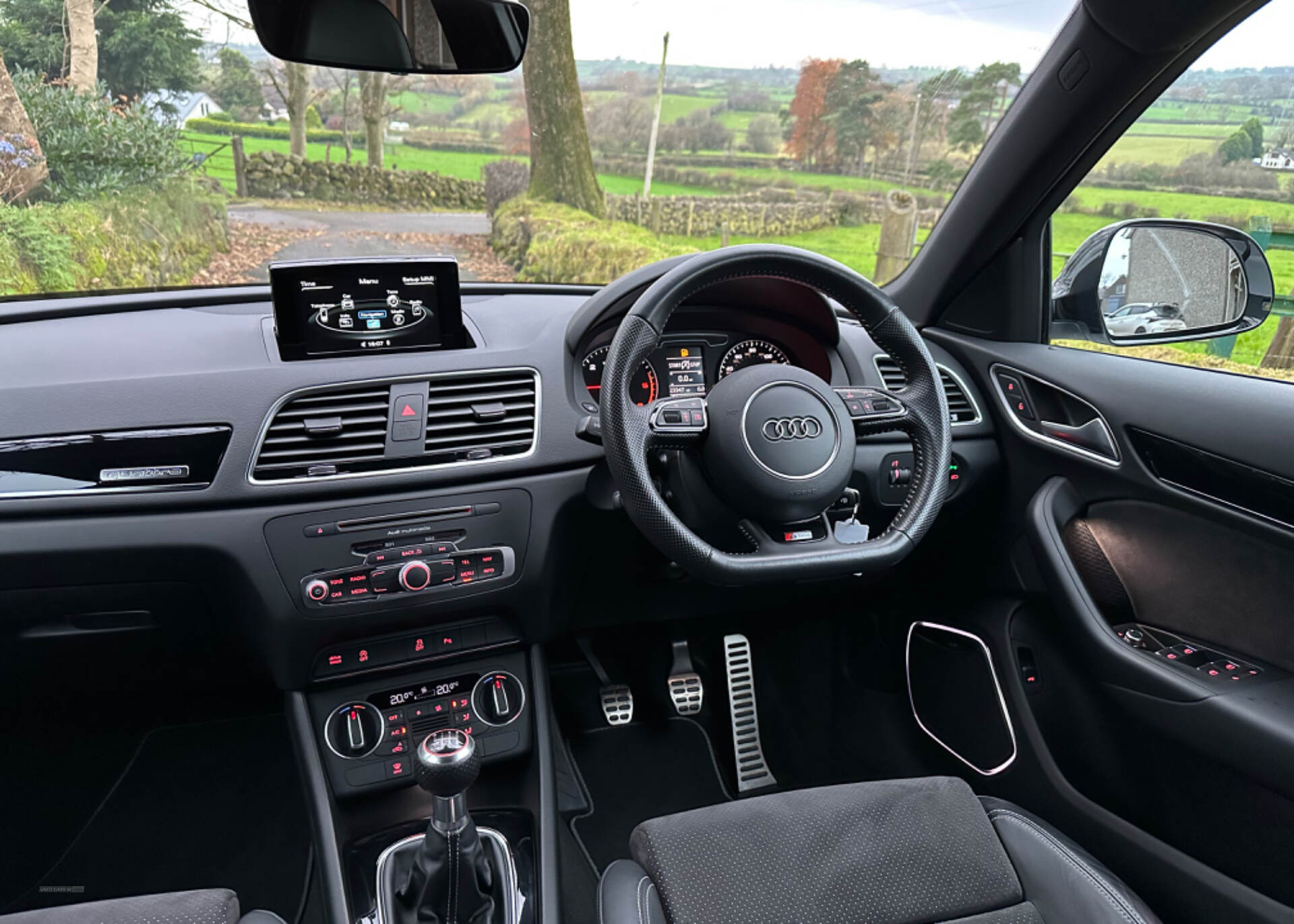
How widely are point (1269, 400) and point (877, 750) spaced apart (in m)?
1.48

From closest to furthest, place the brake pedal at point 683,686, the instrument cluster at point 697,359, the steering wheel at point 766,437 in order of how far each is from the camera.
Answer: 1. the steering wheel at point 766,437
2. the instrument cluster at point 697,359
3. the brake pedal at point 683,686

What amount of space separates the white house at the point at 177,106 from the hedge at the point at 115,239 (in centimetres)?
14

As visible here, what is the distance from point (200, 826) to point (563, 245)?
1.97m

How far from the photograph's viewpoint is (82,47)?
191cm

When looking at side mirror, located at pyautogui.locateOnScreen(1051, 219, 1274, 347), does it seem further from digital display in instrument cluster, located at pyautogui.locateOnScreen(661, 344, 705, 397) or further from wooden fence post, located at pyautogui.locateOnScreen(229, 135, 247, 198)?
wooden fence post, located at pyautogui.locateOnScreen(229, 135, 247, 198)

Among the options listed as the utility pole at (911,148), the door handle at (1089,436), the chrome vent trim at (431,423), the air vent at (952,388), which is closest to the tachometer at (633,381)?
the chrome vent trim at (431,423)

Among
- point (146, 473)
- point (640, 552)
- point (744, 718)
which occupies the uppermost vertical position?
point (146, 473)

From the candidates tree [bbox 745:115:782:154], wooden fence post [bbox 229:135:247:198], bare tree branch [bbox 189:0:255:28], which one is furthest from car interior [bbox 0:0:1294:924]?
tree [bbox 745:115:782:154]

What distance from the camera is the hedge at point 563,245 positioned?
8.41 feet

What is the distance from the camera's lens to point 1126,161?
2135 millimetres

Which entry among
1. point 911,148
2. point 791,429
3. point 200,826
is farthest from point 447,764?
point 911,148

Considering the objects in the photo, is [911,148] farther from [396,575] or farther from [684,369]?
[396,575]

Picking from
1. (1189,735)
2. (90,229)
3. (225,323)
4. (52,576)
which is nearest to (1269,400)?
(1189,735)

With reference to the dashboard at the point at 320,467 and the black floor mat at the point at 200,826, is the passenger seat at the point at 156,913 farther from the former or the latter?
the black floor mat at the point at 200,826
